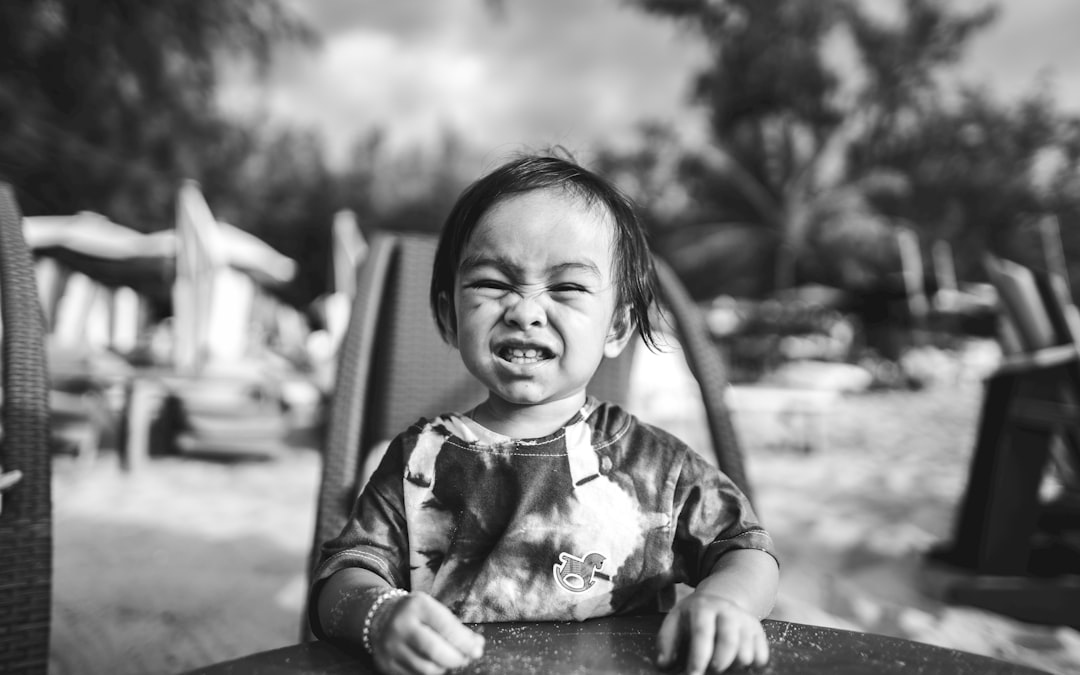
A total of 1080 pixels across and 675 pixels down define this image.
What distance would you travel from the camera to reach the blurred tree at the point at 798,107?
81.1 feet

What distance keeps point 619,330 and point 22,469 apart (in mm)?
1182

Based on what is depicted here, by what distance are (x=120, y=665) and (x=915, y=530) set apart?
3.88 metres

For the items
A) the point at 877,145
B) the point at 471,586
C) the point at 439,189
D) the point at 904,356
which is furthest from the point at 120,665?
the point at 439,189

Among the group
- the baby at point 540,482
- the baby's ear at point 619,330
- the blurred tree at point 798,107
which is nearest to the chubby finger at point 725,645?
the baby at point 540,482

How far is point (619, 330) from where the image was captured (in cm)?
119

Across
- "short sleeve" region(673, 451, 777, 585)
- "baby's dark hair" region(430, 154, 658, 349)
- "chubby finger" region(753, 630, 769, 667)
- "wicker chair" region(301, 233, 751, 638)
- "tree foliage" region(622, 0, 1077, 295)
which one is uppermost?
"tree foliage" region(622, 0, 1077, 295)

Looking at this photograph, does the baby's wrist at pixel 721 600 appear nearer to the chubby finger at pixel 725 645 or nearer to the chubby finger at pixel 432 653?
the chubby finger at pixel 725 645

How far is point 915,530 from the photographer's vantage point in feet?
13.2

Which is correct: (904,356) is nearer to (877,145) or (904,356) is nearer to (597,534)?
(877,145)

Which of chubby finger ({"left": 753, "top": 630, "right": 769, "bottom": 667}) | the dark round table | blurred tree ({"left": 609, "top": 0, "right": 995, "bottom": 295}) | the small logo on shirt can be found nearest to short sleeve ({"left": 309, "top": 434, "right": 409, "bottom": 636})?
the dark round table

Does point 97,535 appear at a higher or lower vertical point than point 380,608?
lower

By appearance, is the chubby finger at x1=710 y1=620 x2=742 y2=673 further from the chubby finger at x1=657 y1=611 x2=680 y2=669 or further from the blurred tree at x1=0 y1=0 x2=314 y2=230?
→ the blurred tree at x1=0 y1=0 x2=314 y2=230

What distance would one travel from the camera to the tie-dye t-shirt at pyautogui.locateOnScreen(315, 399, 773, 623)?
3.16ft

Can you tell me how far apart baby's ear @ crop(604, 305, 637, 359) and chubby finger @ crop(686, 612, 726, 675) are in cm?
48
